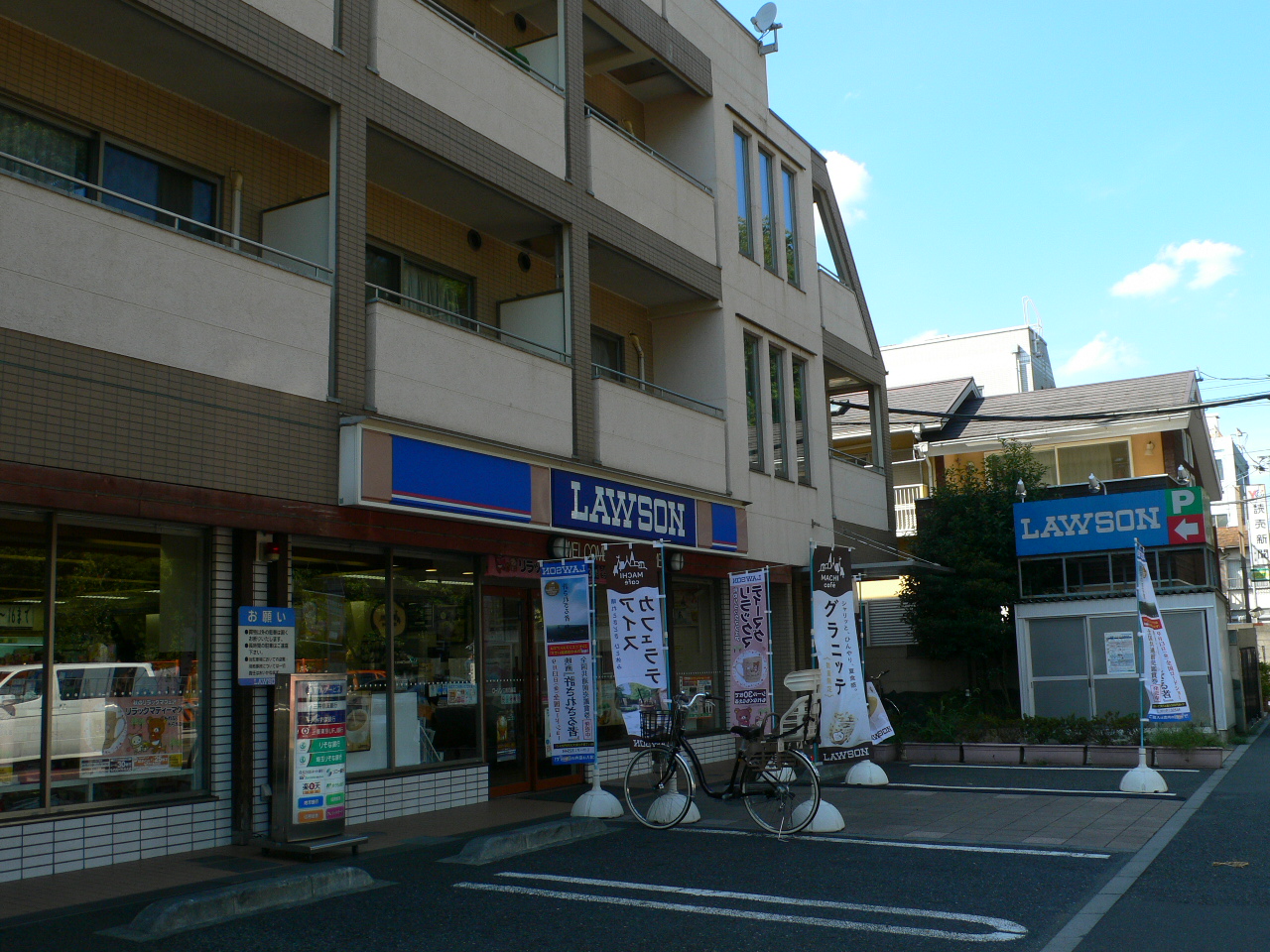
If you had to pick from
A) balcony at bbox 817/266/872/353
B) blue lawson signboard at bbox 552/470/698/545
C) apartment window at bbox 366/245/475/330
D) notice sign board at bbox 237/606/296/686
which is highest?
balcony at bbox 817/266/872/353

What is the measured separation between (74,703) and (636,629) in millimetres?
5318

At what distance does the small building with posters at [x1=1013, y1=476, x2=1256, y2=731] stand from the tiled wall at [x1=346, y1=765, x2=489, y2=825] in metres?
12.0

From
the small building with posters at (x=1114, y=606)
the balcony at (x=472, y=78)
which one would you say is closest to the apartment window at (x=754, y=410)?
the balcony at (x=472, y=78)

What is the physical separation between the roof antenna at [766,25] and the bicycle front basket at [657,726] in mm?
13535

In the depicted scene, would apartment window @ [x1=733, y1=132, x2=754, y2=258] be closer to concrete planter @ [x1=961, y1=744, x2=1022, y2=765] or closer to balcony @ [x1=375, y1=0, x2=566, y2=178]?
balcony @ [x1=375, y1=0, x2=566, y2=178]

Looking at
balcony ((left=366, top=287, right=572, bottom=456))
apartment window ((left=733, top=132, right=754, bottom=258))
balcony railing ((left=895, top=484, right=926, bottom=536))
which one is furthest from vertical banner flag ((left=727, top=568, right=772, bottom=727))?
balcony railing ((left=895, top=484, right=926, bottom=536))

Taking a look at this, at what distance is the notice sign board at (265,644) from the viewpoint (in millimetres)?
9844

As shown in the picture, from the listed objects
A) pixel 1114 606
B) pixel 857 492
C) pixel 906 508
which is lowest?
pixel 1114 606

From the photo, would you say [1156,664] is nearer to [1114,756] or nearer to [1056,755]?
[1114,756]

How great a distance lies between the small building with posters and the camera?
19484mm

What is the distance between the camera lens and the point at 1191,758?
16359 mm

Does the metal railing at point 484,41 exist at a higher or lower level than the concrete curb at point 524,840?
higher

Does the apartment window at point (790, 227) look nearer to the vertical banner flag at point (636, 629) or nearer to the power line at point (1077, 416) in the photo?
the power line at point (1077, 416)

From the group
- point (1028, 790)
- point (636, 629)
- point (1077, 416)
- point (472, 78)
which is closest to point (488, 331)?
point (472, 78)
